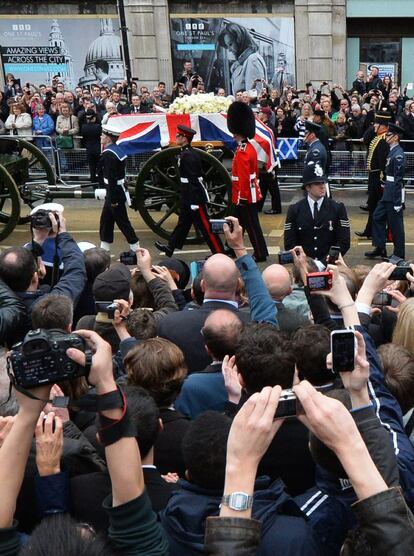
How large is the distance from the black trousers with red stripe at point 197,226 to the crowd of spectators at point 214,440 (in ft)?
15.3

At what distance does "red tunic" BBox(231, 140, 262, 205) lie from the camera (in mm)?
9016

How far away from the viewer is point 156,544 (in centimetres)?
210

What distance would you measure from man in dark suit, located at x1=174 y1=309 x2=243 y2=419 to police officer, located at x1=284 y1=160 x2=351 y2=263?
378cm

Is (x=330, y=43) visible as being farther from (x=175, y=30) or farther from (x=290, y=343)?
(x=290, y=343)

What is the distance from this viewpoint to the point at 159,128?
9.81 meters

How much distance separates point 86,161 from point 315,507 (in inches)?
456

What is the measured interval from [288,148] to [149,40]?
10.3 metres

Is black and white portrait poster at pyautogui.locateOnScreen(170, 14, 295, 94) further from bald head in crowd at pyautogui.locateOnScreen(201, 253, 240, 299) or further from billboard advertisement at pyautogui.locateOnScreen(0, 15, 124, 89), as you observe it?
bald head in crowd at pyautogui.locateOnScreen(201, 253, 240, 299)

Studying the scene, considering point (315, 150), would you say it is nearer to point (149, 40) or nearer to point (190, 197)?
point (190, 197)

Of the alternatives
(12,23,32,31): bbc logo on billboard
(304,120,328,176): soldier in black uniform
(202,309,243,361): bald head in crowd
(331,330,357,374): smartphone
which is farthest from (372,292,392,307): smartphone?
(12,23,32,31): bbc logo on billboard

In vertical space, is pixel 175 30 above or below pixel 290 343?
above

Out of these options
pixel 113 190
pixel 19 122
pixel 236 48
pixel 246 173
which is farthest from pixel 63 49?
pixel 246 173

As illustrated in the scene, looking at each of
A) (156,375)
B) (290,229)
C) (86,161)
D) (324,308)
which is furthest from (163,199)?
(156,375)

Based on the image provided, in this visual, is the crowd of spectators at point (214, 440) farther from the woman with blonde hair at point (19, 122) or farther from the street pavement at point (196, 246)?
the woman with blonde hair at point (19, 122)
